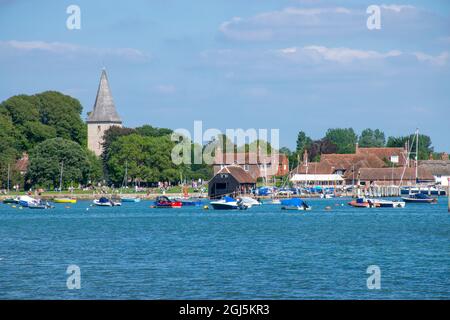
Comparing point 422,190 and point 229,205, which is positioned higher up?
point 422,190

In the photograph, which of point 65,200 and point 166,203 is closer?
point 166,203

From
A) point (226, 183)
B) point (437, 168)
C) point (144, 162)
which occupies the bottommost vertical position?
point (226, 183)

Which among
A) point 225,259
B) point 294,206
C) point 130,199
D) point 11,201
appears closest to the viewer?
point 225,259

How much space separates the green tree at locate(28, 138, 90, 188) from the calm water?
6180 cm

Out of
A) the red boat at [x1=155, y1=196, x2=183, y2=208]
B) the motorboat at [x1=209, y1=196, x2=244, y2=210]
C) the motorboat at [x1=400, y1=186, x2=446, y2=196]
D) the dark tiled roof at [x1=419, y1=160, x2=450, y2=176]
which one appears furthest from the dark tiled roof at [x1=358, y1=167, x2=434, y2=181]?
the motorboat at [x1=209, y1=196, x2=244, y2=210]

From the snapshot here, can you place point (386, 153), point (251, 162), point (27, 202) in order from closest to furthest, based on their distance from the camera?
point (27, 202) < point (251, 162) < point (386, 153)

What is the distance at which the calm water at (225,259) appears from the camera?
127 feet

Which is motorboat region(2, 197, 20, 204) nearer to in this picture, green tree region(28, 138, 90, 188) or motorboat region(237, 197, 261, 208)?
green tree region(28, 138, 90, 188)

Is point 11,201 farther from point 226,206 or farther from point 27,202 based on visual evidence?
point 226,206

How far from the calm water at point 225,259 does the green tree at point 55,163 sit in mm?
61801

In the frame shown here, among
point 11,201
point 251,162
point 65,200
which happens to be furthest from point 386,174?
point 11,201

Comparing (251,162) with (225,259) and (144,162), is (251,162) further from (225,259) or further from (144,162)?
(225,259)

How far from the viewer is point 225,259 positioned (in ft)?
168

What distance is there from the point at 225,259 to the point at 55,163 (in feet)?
339
